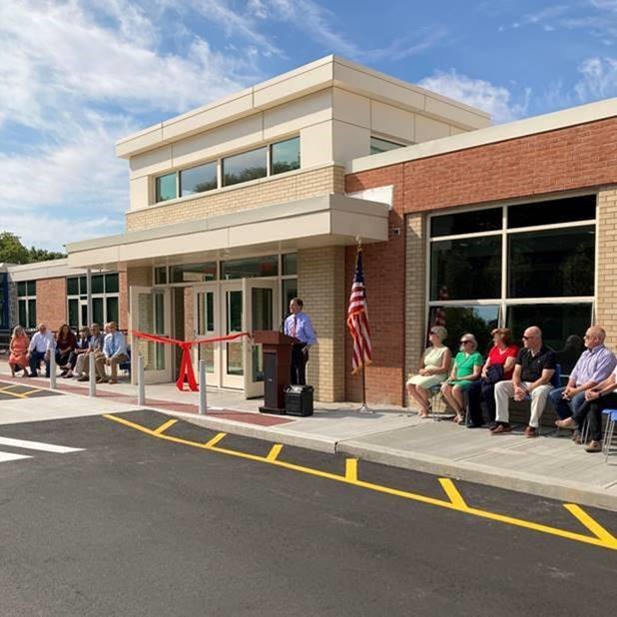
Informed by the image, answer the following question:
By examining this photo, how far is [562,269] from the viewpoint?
30.6 feet

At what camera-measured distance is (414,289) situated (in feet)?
36.0

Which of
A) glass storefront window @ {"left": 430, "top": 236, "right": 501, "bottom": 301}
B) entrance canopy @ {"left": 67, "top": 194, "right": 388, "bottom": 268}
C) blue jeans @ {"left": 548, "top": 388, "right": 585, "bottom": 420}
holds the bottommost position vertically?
blue jeans @ {"left": 548, "top": 388, "right": 585, "bottom": 420}

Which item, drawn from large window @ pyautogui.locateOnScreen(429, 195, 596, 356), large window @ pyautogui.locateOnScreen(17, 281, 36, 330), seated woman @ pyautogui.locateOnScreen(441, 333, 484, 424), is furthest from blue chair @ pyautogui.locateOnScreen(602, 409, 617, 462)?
large window @ pyautogui.locateOnScreen(17, 281, 36, 330)

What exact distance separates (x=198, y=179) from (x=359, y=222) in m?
5.93

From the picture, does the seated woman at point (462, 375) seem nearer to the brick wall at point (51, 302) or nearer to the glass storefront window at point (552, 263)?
the glass storefront window at point (552, 263)

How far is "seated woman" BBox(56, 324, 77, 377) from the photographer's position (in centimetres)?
1727

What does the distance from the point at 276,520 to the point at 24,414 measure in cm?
709

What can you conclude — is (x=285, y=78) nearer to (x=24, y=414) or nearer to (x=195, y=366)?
(x=195, y=366)

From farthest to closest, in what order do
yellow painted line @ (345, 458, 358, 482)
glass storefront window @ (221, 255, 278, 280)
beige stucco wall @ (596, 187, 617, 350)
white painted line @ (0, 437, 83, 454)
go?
glass storefront window @ (221, 255, 278, 280) → beige stucco wall @ (596, 187, 617, 350) → white painted line @ (0, 437, 83, 454) → yellow painted line @ (345, 458, 358, 482)

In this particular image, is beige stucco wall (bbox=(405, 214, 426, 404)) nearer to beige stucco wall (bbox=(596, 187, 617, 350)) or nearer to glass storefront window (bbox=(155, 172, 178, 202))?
beige stucco wall (bbox=(596, 187, 617, 350))

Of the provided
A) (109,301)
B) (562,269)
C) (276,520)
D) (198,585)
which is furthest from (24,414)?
(109,301)

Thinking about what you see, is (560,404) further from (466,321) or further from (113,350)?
(113,350)

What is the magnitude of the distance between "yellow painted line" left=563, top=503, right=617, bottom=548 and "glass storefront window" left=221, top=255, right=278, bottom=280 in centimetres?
847

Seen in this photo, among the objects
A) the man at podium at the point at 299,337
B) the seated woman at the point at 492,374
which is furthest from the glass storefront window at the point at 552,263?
the man at podium at the point at 299,337
